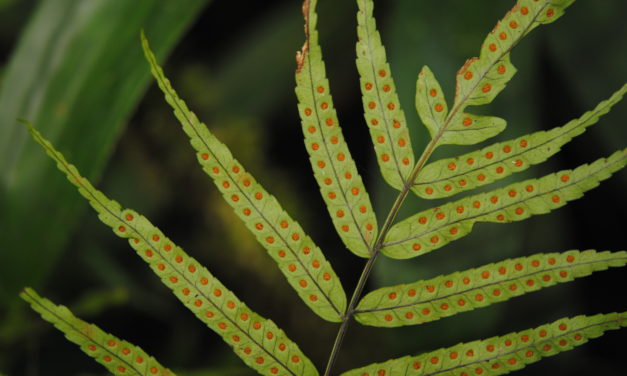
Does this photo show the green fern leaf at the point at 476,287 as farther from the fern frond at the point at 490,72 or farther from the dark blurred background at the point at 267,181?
the dark blurred background at the point at 267,181

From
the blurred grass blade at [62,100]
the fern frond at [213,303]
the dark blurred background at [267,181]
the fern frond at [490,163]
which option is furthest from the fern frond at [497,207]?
the dark blurred background at [267,181]

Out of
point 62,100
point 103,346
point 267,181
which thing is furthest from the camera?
point 267,181


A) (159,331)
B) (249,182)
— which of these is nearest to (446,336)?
(159,331)

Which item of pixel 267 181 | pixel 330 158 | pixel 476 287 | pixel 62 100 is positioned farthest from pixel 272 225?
pixel 267 181

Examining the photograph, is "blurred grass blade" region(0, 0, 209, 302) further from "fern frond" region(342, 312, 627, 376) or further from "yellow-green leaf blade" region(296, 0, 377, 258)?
"fern frond" region(342, 312, 627, 376)

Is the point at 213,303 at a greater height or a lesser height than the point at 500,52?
lesser

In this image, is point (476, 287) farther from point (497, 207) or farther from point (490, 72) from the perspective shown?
point (490, 72)

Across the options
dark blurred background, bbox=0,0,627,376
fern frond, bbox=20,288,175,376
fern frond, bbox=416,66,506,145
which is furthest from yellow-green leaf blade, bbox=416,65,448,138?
dark blurred background, bbox=0,0,627,376
